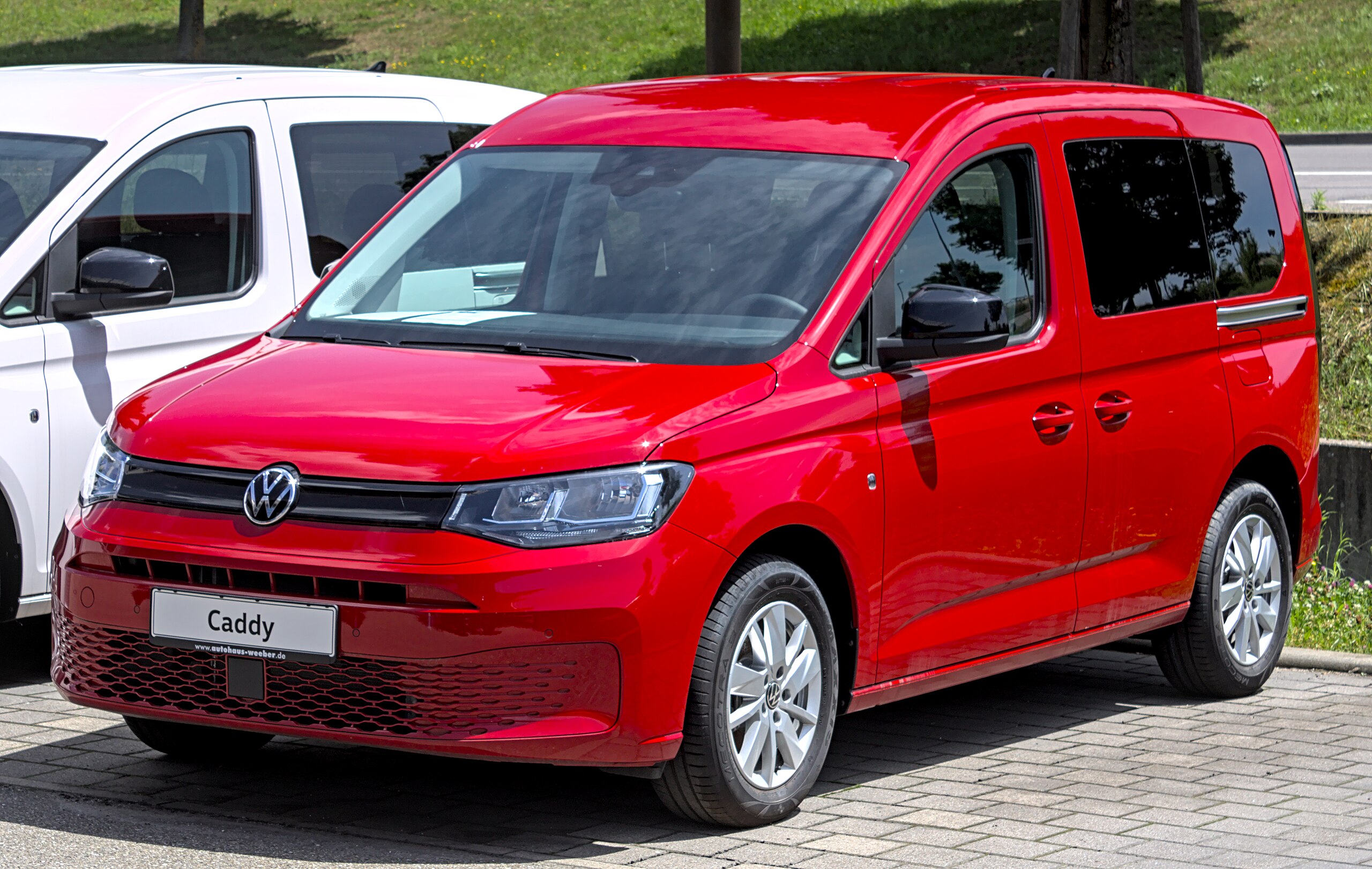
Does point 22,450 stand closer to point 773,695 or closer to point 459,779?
point 459,779

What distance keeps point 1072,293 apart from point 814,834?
79.1 inches

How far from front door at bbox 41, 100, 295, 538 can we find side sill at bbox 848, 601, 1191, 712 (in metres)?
2.94

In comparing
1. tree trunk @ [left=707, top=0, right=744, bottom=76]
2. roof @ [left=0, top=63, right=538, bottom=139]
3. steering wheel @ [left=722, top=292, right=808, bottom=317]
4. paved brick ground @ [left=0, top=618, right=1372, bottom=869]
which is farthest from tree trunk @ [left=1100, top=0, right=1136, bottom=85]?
steering wheel @ [left=722, top=292, right=808, bottom=317]

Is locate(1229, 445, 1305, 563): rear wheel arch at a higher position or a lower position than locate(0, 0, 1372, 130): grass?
lower

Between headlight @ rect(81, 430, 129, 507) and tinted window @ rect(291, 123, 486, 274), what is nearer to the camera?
headlight @ rect(81, 430, 129, 507)

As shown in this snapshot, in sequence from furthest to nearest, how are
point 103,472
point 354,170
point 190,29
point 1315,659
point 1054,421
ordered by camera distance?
point 190,29 → point 354,170 → point 1315,659 → point 1054,421 → point 103,472

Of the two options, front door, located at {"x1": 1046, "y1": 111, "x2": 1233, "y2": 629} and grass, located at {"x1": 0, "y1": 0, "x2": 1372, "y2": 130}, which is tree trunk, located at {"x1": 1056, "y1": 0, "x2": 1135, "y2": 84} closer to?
front door, located at {"x1": 1046, "y1": 111, "x2": 1233, "y2": 629}

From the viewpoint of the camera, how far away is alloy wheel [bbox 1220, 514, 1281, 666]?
23.7ft

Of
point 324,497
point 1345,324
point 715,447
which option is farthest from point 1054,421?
point 1345,324

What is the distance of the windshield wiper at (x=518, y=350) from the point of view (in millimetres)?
5434

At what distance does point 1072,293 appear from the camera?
633 cm

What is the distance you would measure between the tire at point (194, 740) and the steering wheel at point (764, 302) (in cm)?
186

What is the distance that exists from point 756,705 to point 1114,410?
1.83 metres

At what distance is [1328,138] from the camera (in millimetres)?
27797
